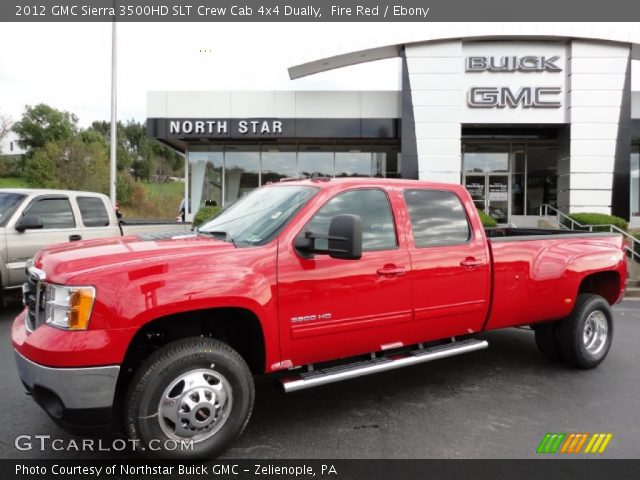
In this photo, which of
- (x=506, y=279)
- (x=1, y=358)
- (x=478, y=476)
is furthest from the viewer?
(x=1, y=358)

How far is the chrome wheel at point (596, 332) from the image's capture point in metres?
5.33

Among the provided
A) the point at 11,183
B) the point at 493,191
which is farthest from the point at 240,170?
the point at 11,183

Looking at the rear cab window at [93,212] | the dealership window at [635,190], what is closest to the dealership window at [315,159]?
the dealership window at [635,190]

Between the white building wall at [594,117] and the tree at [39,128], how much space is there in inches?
1821

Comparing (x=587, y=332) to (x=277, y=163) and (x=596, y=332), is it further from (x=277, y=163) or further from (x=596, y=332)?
(x=277, y=163)

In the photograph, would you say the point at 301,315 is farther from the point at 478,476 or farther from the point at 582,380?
the point at 582,380

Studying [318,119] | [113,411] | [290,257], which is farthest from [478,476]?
[318,119]

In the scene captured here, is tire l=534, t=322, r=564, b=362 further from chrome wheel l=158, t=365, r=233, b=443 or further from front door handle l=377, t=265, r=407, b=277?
chrome wheel l=158, t=365, r=233, b=443

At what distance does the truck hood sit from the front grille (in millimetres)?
67

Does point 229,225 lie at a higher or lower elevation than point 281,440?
higher

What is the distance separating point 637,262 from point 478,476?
11574 mm

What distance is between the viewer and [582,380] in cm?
498

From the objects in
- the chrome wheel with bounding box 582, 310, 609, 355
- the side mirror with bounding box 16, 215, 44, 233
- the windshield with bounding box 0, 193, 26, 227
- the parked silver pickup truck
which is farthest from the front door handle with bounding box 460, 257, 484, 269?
the windshield with bounding box 0, 193, 26, 227

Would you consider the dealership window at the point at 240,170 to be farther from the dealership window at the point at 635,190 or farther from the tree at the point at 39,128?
the tree at the point at 39,128
